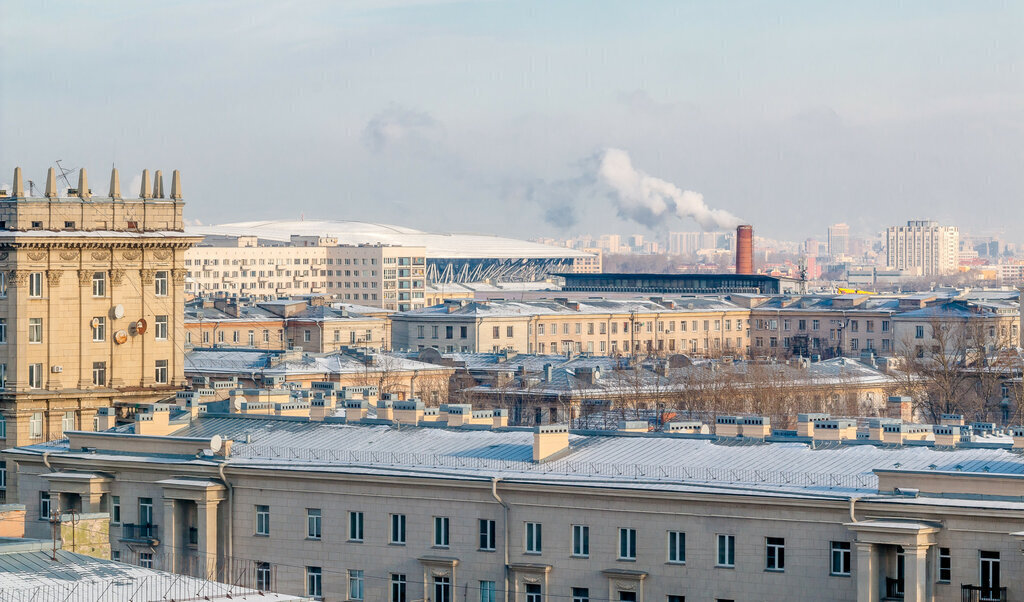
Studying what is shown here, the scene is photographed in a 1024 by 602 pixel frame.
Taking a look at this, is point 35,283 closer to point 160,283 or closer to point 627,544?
point 160,283

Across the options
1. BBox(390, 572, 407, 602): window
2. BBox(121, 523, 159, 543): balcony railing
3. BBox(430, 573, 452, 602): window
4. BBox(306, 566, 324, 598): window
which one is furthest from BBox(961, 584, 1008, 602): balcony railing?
BBox(121, 523, 159, 543): balcony railing

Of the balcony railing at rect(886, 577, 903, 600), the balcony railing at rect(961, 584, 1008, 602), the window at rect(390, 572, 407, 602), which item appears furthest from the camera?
the window at rect(390, 572, 407, 602)

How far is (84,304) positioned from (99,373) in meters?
2.57

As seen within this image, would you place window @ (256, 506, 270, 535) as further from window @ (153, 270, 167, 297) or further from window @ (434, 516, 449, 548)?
window @ (153, 270, 167, 297)

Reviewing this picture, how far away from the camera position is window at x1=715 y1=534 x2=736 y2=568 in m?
45.2

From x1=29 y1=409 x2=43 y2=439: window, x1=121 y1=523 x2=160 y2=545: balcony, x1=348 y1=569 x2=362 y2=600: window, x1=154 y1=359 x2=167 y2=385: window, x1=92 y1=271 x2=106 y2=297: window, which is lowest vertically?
x1=348 y1=569 x2=362 y2=600: window

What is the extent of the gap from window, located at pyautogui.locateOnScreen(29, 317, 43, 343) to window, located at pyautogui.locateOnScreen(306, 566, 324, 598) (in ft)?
89.8

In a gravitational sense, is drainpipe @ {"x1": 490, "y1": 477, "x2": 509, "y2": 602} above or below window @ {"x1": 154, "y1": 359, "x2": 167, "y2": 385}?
below

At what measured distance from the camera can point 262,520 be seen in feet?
171

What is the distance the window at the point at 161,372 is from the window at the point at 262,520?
27.2 m

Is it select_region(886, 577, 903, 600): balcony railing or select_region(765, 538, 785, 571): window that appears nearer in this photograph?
select_region(886, 577, 903, 600): balcony railing

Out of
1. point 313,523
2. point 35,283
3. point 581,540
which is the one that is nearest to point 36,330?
point 35,283

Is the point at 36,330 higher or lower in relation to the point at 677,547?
higher

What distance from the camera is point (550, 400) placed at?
102062 mm
